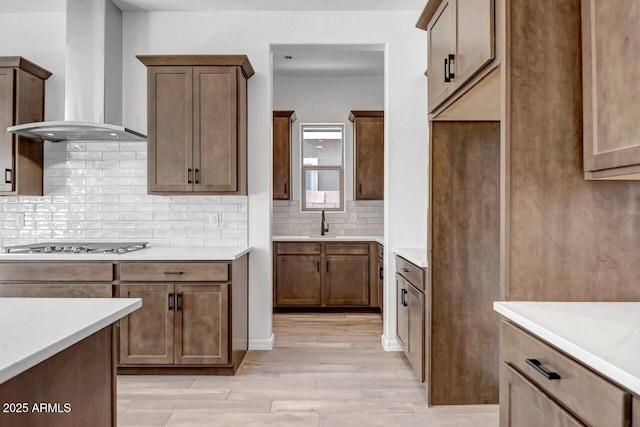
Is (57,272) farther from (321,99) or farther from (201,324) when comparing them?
(321,99)

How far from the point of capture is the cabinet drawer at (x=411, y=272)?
9.30ft

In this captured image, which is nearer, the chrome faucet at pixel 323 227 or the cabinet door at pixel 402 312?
the cabinet door at pixel 402 312

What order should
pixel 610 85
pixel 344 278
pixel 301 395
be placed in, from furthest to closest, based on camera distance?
pixel 344 278, pixel 301 395, pixel 610 85

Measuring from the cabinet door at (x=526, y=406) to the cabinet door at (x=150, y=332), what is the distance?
7.69 ft

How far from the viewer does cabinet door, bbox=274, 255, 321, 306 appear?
5.11 metres

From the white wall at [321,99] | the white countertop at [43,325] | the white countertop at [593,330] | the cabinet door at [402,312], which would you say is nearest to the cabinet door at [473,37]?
the white countertop at [593,330]

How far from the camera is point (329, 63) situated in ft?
17.0

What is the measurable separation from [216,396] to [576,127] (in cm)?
255

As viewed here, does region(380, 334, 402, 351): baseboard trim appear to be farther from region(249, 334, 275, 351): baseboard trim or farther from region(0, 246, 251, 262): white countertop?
region(0, 246, 251, 262): white countertop

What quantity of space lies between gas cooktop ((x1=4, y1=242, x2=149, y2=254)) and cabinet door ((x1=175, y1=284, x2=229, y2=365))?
637mm

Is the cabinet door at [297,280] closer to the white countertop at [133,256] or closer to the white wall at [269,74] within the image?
the white wall at [269,74]

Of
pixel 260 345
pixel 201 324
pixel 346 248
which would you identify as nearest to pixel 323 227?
pixel 346 248

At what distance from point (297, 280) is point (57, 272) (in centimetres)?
261

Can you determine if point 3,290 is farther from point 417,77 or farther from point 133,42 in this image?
point 417,77
